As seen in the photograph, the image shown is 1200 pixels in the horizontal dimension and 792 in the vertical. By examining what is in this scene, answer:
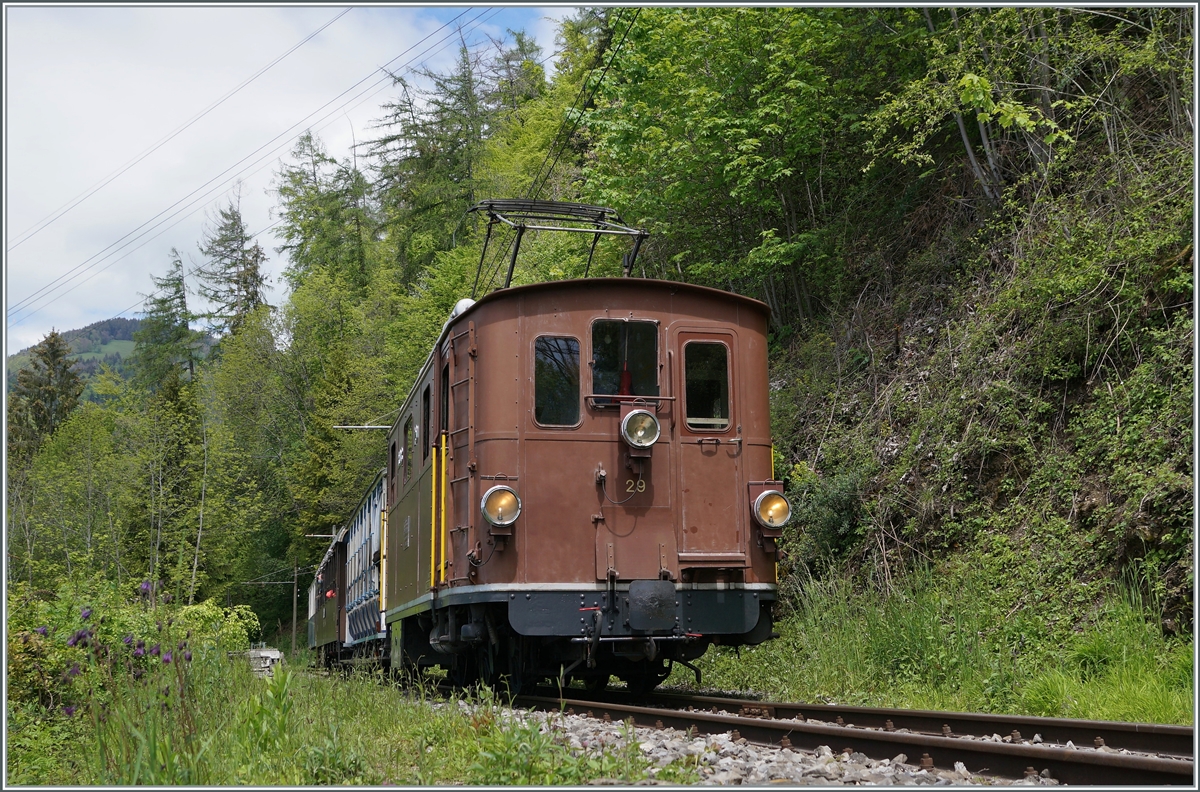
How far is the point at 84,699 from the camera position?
6355mm

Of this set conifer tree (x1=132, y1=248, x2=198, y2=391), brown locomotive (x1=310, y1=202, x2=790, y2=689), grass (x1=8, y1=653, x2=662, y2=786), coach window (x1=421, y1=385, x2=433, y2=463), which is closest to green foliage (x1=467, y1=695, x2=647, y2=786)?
grass (x1=8, y1=653, x2=662, y2=786)

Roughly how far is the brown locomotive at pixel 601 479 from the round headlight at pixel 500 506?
11 millimetres

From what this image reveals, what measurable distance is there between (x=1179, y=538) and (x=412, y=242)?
34.3m

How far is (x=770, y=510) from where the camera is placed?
843 centimetres

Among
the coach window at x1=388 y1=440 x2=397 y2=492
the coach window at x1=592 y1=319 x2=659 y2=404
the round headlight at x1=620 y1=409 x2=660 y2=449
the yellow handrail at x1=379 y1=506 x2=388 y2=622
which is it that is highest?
the coach window at x1=592 y1=319 x2=659 y2=404

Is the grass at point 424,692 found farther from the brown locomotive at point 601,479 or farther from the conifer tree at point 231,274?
the conifer tree at point 231,274

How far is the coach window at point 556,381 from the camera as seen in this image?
8328 mm

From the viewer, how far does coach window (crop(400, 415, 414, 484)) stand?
11.5m

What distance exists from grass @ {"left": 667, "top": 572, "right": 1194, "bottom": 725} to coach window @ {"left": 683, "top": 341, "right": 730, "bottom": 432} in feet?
8.43

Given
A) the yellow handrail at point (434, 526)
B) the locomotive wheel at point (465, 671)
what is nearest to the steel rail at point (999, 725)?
the yellow handrail at point (434, 526)

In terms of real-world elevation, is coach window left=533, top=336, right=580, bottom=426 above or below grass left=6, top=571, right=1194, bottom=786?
above

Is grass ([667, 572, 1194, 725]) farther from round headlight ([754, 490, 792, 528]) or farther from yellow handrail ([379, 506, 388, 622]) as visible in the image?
yellow handrail ([379, 506, 388, 622])

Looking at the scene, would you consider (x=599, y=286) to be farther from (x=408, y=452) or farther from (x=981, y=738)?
(x=981, y=738)

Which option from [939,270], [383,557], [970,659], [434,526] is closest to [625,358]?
[434,526]
